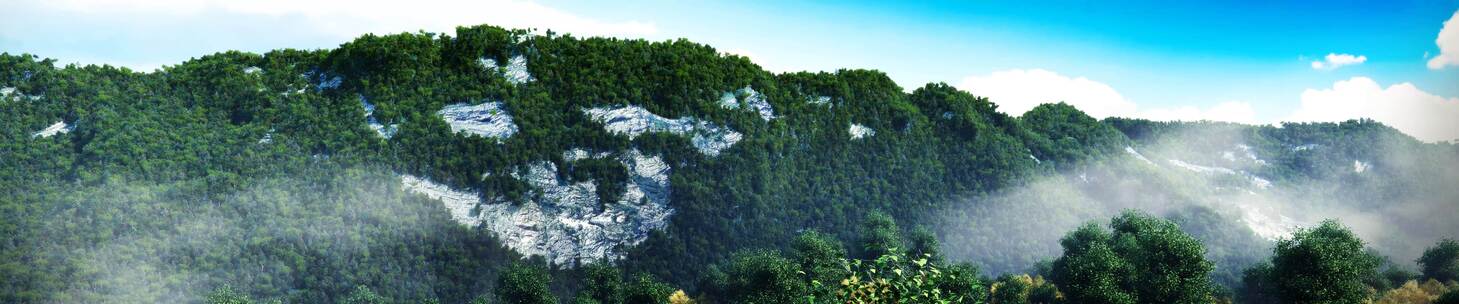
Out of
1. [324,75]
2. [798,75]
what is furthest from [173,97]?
[798,75]

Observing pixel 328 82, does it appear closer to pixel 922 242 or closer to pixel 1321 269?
pixel 922 242

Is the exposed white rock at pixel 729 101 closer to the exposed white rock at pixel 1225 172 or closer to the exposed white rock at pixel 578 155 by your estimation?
the exposed white rock at pixel 578 155

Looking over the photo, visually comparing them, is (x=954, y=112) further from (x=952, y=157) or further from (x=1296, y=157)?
(x=1296, y=157)

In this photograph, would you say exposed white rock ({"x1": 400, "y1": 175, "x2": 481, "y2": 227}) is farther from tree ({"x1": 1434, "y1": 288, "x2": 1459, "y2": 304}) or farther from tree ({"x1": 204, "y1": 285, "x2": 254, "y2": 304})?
tree ({"x1": 1434, "y1": 288, "x2": 1459, "y2": 304})

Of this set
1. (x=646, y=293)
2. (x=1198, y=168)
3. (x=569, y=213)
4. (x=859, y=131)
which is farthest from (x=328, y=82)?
(x=1198, y=168)

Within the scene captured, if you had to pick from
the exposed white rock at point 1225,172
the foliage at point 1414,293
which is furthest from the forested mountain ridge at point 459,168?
the exposed white rock at point 1225,172

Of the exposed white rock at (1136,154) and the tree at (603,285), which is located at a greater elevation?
the exposed white rock at (1136,154)
